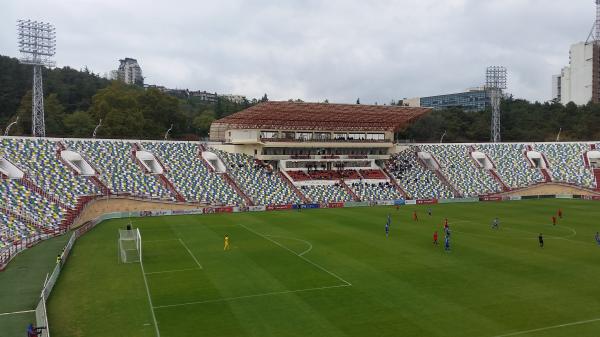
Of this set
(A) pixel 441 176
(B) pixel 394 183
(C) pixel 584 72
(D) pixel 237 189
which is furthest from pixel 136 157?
(C) pixel 584 72

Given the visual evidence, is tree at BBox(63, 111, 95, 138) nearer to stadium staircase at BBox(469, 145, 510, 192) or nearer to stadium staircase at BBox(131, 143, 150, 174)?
stadium staircase at BBox(131, 143, 150, 174)

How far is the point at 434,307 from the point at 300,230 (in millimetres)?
21341

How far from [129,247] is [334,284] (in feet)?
45.3

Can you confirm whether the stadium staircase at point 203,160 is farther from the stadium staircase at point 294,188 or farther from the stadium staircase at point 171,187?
the stadium staircase at point 294,188

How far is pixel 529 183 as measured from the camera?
70.8 metres

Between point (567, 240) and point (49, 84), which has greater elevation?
point (49, 84)

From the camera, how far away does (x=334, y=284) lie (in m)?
24.3

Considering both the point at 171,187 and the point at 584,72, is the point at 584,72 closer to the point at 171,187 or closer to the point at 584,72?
the point at 584,72

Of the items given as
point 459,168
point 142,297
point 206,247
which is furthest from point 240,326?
point 459,168

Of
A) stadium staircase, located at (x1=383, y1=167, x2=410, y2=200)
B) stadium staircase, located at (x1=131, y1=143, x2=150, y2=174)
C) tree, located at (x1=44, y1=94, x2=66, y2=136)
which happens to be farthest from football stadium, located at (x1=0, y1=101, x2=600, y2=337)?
tree, located at (x1=44, y1=94, x2=66, y2=136)

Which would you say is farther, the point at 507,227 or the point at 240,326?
the point at 507,227

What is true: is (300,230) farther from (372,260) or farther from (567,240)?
(567,240)

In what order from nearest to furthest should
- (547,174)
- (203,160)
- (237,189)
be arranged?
(237,189), (203,160), (547,174)

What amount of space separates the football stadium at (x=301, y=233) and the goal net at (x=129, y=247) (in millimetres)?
144
